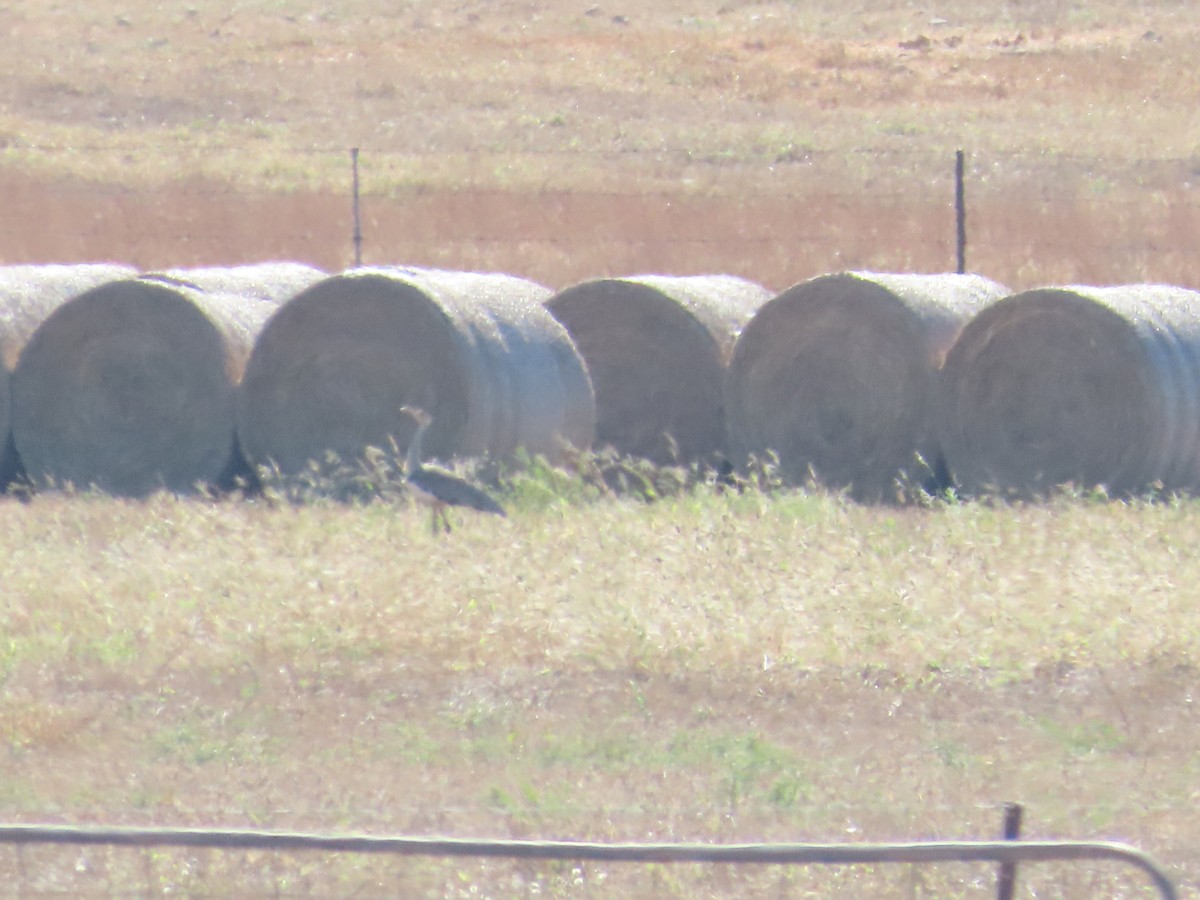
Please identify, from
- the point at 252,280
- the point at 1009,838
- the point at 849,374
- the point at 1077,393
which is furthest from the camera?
the point at 252,280

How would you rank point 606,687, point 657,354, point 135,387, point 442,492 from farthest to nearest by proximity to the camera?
point 657,354, point 135,387, point 442,492, point 606,687

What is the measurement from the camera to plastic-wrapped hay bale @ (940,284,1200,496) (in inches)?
399

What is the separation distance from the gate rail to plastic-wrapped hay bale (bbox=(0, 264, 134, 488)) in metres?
7.87

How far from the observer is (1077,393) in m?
10.5

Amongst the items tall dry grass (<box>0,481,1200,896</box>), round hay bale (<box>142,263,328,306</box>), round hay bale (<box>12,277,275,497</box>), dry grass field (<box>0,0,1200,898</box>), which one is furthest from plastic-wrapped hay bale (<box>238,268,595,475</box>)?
tall dry grass (<box>0,481,1200,896</box>)

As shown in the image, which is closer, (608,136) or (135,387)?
(135,387)

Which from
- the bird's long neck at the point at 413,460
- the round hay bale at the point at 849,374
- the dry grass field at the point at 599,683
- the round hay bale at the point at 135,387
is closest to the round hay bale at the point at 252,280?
the round hay bale at the point at 135,387

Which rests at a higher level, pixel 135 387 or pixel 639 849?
pixel 639 849

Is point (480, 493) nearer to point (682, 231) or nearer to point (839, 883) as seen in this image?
point (839, 883)

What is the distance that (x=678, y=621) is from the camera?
6945mm

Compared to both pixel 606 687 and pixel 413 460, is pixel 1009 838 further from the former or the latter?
pixel 413 460

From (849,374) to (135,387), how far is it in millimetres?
3895

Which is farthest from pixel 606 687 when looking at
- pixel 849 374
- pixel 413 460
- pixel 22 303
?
pixel 22 303

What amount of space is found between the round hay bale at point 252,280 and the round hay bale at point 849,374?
251 cm
